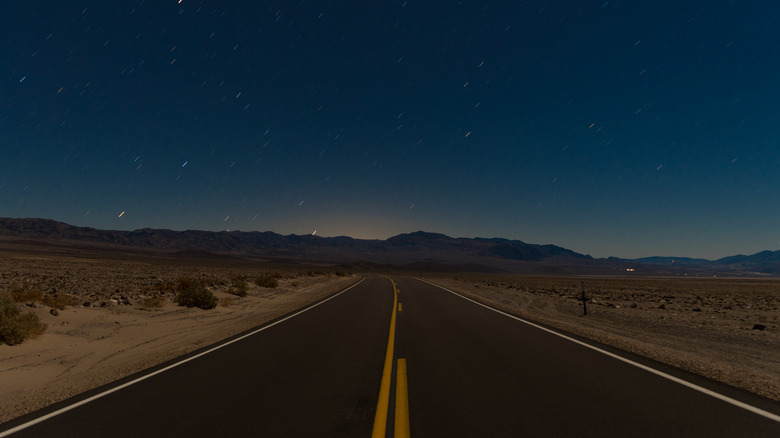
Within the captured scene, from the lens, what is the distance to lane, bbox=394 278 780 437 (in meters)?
4.01

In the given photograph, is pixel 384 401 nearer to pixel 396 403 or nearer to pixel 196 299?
pixel 396 403

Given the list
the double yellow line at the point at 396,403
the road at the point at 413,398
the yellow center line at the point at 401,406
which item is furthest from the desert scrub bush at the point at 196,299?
the yellow center line at the point at 401,406

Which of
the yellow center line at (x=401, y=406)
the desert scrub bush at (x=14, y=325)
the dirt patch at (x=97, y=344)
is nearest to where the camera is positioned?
the yellow center line at (x=401, y=406)

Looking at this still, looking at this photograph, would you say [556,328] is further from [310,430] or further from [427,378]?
[310,430]

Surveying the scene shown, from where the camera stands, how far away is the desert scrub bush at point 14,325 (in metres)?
8.09

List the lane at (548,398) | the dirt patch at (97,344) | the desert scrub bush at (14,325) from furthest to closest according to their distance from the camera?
the desert scrub bush at (14,325) → the dirt patch at (97,344) → the lane at (548,398)

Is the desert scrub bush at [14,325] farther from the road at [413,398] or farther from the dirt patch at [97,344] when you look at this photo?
the road at [413,398]

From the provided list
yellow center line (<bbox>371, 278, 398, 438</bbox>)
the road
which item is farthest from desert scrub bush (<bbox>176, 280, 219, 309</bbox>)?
yellow center line (<bbox>371, 278, 398, 438</bbox>)

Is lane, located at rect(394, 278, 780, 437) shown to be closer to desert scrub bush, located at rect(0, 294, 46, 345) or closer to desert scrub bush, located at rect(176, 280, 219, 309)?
desert scrub bush, located at rect(0, 294, 46, 345)

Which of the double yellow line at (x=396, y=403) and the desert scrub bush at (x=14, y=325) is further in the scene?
the desert scrub bush at (x=14, y=325)

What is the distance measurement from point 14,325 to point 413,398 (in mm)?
9173

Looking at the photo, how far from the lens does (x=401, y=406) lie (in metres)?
4.62

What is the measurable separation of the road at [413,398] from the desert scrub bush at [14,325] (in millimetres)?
4492

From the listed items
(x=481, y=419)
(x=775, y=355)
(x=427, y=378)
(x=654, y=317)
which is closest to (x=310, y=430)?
(x=481, y=419)
